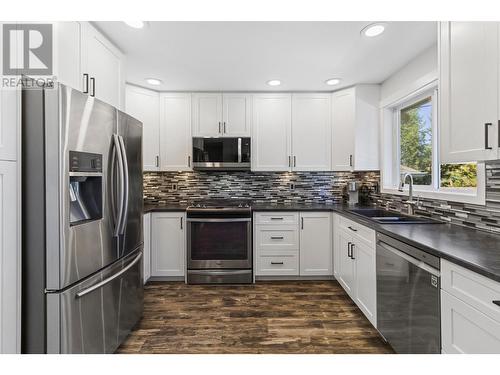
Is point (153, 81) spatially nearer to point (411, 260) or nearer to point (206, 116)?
point (206, 116)

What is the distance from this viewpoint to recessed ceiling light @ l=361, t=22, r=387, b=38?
1.86m

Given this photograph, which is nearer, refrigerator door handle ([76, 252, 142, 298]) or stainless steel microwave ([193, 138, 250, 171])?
refrigerator door handle ([76, 252, 142, 298])

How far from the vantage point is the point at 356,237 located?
7.79 feet

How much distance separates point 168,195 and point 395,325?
9.56 feet

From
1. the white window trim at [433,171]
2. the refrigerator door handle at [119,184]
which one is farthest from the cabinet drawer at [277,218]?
the refrigerator door handle at [119,184]

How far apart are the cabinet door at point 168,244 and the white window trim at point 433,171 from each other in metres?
2.44

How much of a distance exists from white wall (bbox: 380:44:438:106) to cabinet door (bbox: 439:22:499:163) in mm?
670

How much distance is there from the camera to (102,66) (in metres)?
1.95

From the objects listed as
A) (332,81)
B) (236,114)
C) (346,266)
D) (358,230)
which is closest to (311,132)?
(332,81)

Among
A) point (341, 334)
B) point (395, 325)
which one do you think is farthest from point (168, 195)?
point (395, 325)

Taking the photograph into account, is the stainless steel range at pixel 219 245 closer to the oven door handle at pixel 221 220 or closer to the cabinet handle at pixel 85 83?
the oven door handle at pixel 221 220

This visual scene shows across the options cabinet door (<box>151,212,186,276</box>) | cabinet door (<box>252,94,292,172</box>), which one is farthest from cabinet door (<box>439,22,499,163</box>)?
cabinet door (<box>151,212,186,276</box>)

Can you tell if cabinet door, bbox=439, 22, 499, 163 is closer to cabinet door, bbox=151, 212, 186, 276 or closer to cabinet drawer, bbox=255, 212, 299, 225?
cabinet drawer, bbox=255, 212, 299, 225

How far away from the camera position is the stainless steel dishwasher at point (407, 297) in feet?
4.47
